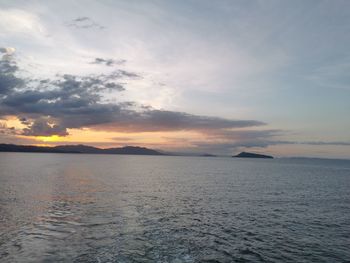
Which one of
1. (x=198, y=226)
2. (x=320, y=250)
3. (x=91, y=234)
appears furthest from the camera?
(x=198, y=226)

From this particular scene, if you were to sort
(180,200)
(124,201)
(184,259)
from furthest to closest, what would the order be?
(180,200)
(124,201)
(184,259)

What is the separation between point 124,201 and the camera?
53.4 m

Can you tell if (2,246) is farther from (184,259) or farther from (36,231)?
(184,259)

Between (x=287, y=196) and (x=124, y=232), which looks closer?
(x=124, y=232)

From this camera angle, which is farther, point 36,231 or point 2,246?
point 36,231

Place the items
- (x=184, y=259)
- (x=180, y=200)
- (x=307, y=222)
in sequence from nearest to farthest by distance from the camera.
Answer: (x=184, y=259), (x=307, y=222), (x=180, y=200)

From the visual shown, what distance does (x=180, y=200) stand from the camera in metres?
57.3

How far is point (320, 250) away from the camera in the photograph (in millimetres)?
29156

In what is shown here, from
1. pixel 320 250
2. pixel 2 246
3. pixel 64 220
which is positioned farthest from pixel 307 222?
pixel 2 246

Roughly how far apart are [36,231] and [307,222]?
33.2 metres

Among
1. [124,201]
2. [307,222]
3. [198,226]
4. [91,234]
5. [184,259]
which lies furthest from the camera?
[124,201]

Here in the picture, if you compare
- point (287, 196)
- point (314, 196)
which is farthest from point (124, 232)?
point (314, 196)

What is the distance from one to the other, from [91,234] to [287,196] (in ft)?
155

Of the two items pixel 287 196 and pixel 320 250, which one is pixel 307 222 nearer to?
pixel 320 250
